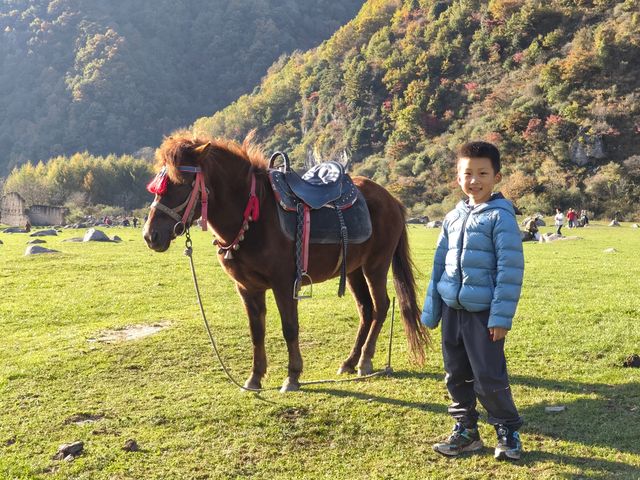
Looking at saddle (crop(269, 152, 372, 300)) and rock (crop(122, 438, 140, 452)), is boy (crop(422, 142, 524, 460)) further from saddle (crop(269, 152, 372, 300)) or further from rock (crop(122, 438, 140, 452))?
rock (crop(122, 438, 140, 452))

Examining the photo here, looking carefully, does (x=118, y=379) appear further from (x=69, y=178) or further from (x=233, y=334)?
(x=69, y=178)

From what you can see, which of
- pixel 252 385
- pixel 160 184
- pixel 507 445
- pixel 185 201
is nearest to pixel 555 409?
pixel 507 445

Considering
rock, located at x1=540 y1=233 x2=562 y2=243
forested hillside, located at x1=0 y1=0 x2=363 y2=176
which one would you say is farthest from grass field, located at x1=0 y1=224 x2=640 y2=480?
forested hillside, located at x1=0 y1=0 x2=363 y2=176

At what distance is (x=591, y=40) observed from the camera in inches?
2190

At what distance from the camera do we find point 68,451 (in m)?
3.51

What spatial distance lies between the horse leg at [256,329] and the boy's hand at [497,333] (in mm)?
2347

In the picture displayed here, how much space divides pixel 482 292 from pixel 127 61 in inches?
6183

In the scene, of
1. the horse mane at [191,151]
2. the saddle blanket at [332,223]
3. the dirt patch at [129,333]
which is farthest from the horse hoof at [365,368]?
the dirt patch at [129,333]

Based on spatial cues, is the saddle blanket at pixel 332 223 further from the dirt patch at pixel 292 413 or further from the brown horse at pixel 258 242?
the dirt patch at pixel 292 413

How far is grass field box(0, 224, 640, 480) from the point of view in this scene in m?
3.29

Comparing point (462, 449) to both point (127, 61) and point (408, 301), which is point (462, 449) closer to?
point (408, 301)

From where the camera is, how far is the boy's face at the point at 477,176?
A: 322 centimetres

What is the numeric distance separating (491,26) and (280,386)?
74.3 metres

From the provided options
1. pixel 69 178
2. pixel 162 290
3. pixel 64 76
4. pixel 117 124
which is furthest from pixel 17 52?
pixel 162 290
